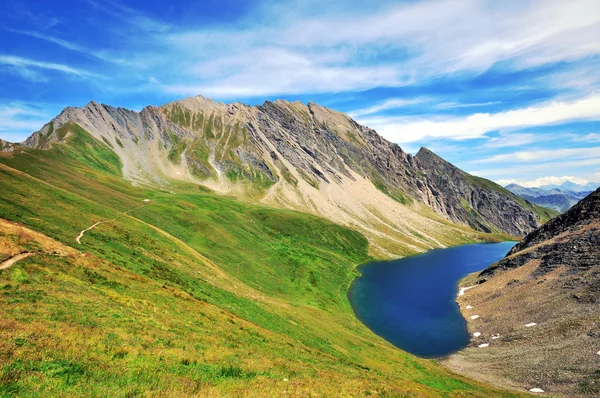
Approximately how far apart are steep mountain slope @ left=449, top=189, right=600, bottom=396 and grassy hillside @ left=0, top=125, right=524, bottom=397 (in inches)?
464

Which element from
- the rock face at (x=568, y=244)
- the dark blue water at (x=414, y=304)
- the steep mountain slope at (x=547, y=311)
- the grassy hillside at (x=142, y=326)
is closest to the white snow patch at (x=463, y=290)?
the steep mountain slope at (x=547, y=311)

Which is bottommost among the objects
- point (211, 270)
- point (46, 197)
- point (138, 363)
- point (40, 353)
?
point (211, 270)

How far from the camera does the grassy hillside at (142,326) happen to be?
18.4 meters

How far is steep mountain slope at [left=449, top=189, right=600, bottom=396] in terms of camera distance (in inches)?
2051

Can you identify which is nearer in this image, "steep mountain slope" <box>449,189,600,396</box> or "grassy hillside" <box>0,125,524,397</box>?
"grassy hillside" <box>0,125,524,397</box>

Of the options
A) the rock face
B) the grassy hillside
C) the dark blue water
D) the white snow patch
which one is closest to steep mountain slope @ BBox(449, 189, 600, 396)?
the rock face

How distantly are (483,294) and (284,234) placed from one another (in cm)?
9089

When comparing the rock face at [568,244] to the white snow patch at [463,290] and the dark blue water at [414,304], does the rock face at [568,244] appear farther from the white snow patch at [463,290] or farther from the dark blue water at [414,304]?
the dark blue water at [414,304]

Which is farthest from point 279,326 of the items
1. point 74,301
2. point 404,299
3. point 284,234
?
point 284,234

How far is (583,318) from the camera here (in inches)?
2486

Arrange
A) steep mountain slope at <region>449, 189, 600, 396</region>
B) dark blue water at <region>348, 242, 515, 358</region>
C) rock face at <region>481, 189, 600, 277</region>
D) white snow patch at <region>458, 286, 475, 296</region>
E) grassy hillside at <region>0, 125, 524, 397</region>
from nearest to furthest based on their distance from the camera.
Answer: grassy hillside at <region>0, 125, 524, 397</region>
steep mountain slope at <region>449, 189, 600, 396</region>
dark blue water at <region>348, 242, 515, 358</region>
rock face at <region>481, 189, 600, 277</region>
white snow patch at <region>458, 286, 475, 296</region>

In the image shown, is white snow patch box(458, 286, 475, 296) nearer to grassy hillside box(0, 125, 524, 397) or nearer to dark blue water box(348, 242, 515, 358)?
dark blue water box(348, 242, 515, 358)

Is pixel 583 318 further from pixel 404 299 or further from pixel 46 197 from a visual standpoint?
pixel 46 197

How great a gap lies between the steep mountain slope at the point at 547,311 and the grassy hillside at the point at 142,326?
11.8 m
